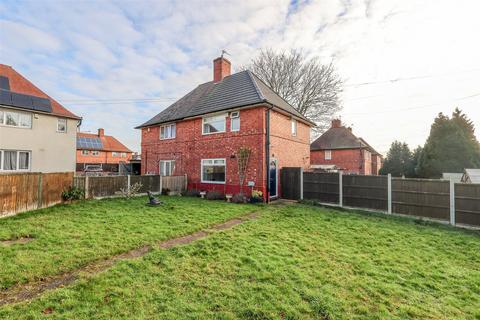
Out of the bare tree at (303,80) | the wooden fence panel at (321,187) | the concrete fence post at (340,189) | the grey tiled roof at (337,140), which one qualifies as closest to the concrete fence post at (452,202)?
the concrete fence post at (340,189)

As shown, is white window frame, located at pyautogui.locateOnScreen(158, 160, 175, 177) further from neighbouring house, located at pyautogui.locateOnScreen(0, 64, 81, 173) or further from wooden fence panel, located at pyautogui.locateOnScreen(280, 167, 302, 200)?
wooden fence panel, located at pyautogui.locateOnScreen(280, 167, 302, 200)

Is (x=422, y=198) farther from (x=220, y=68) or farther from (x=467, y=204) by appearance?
(x=220, y=68)

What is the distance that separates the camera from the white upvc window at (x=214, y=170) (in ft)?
46.0

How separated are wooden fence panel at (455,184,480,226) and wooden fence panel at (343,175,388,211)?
7.90ft

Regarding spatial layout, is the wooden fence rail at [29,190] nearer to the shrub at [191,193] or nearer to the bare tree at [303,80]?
the shrub at [191,193]

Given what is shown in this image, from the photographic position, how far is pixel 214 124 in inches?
582

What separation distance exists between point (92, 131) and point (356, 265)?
162ft

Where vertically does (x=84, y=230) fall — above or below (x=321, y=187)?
below

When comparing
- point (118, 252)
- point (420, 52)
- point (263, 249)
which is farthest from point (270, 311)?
point (420, 52)

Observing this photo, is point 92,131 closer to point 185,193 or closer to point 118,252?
point 185,193

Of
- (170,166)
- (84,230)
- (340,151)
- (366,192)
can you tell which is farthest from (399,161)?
(84,230)

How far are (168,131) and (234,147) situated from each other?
24.6 ft

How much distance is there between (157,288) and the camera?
361 centimetres

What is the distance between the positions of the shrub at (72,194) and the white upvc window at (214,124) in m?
7.89
